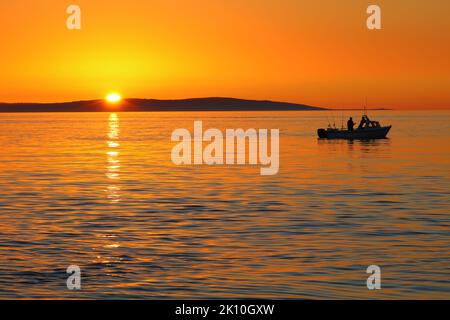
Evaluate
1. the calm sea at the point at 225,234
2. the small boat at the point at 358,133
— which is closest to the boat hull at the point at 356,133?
the small boat at the point at 358,133

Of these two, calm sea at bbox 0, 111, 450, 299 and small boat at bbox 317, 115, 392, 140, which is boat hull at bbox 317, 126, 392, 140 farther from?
calm sea at bbox 0, 111, 450, 299

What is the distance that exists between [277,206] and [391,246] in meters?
11.1

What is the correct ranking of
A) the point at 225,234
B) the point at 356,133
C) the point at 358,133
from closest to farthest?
the point at 225,234 → the point at 356,133 → the point at 358,133

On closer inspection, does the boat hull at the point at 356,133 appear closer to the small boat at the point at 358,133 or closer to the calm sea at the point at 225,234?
the small boat at the point at 358,133

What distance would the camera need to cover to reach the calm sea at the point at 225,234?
747 inches

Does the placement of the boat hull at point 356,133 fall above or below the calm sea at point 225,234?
above

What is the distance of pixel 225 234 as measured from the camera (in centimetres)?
2658

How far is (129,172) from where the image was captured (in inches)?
2226

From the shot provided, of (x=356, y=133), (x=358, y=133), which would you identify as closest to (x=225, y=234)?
(x=356, y=133)

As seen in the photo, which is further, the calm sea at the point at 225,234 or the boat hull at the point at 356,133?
the boat hull at the point at 356,133

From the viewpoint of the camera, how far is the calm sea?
18969mm

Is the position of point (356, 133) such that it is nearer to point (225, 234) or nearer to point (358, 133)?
point (358, 133)

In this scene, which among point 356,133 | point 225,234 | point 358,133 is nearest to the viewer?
point 225,234
